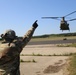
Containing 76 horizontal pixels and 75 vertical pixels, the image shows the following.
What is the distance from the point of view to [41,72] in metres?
14.6

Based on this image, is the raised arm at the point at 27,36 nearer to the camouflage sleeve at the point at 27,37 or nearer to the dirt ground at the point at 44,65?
the camouflage sleeve at the point at 27,37

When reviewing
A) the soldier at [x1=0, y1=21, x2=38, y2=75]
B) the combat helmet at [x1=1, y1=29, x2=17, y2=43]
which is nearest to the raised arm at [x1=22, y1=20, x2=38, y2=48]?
the soldier at [x1=0, y1=21, x2=38, y2=75]

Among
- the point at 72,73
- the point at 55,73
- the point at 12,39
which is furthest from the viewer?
the point at 55,73

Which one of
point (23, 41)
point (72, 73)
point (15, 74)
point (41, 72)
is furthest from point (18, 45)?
point (41, 72)

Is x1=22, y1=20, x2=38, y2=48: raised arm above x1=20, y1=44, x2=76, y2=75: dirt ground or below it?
above

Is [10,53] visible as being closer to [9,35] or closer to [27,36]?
[9,35]

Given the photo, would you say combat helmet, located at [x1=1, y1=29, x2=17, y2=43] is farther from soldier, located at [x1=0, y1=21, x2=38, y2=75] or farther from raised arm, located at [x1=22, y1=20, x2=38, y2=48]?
raised arm, located at [x1=22, y1=20, x2=38, y2=48]

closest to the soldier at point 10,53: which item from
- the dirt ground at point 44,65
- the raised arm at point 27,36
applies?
the raised arm at point 27,36

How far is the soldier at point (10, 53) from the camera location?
5.54 metres

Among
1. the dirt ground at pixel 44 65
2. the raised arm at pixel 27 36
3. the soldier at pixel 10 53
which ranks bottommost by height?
the dirt ground at pixel 44 65

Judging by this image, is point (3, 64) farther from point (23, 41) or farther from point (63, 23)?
point (63, 23)

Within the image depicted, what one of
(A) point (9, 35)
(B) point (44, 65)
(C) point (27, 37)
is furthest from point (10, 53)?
(B) point (44, 65)

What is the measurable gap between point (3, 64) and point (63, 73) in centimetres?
852

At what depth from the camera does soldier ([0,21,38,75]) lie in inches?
218
